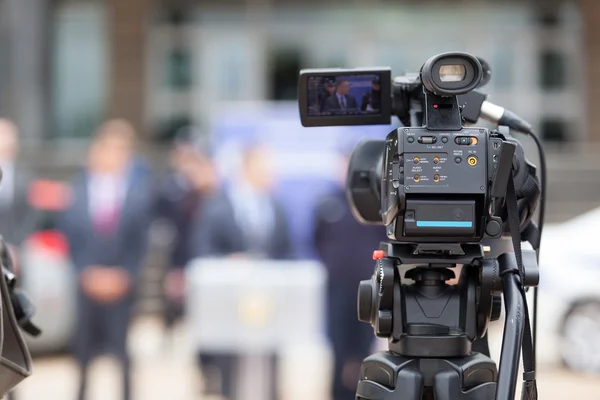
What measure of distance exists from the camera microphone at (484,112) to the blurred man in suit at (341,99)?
336 mm

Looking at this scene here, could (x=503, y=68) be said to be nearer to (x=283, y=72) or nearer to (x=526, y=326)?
(x=283, y=72)

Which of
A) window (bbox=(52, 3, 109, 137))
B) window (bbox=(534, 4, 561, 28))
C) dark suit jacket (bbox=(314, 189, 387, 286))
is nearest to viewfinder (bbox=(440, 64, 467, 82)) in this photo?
dark suit jacket (bbox=(314, 189, 387, 286))

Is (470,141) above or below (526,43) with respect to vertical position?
below

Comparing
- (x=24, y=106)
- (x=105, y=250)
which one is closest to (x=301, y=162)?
(x=105, y=250)

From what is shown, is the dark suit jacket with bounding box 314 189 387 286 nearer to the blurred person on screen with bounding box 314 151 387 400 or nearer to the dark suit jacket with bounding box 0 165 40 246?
the blurred person on screen with bounding box 314 151 387 400

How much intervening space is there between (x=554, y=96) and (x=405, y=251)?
1420 centimetres

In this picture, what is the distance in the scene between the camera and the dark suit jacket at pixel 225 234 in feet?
22.3

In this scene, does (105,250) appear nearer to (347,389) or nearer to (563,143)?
(347,389)

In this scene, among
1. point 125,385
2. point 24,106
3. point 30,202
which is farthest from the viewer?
point 24,106

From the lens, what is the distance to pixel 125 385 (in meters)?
6.72

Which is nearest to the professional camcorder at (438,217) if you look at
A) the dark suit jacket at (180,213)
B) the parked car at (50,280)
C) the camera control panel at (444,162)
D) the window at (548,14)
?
the camera control panel at (444,162)

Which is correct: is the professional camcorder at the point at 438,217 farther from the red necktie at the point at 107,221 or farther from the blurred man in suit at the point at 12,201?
the blurred man in suit at the point at 12,201

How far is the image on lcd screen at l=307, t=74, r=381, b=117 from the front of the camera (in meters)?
3.11

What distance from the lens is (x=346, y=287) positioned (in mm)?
6312
